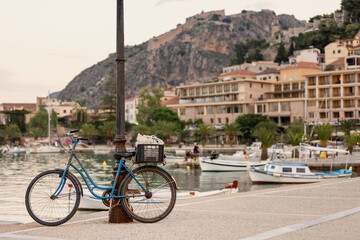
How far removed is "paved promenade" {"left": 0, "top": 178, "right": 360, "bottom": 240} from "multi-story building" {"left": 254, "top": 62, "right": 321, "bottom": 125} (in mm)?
89384

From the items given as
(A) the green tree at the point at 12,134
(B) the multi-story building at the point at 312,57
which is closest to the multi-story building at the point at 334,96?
(B) the multi-story building at the point at 312,57

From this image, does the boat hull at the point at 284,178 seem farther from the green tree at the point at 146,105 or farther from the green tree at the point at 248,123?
the green tree at the point at 146,105

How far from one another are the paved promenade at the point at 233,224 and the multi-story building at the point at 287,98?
8938 cm

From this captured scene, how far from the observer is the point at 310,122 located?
93.9m

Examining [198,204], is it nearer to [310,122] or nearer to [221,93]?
[310,122]

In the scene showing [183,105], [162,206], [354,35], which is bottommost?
[162,206]

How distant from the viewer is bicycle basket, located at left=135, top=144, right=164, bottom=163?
25.0 feet

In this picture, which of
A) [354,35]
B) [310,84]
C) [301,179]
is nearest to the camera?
[301,179]

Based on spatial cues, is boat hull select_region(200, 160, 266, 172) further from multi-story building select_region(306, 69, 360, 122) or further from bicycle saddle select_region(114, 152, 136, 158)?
multi-story building select_region(306, 69, 360, 122)

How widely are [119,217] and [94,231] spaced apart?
2.66 feet

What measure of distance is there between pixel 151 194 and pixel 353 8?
567 feet

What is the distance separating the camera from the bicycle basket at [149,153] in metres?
7.61

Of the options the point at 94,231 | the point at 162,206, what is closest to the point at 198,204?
the point at 162,206

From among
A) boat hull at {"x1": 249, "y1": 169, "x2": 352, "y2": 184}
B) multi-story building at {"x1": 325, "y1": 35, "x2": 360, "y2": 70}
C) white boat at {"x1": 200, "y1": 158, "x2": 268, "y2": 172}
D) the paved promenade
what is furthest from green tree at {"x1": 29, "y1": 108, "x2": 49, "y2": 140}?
the paved promenade
